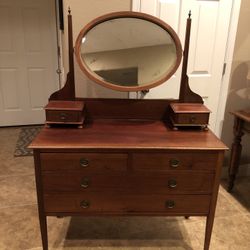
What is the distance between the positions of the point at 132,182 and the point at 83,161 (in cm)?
27

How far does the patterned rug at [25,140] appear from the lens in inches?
116

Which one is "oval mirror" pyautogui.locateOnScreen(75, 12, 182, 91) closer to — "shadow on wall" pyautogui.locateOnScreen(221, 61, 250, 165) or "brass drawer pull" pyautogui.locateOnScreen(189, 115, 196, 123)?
"brass drawer pull" pyautogui.locateOnScreen(189, 115, 196, 123)

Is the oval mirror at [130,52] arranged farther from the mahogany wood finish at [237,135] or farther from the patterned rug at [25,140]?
the patterned rug at [25,140]

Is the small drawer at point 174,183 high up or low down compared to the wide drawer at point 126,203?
up

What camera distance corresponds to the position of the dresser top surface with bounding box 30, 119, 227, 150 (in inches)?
52.7

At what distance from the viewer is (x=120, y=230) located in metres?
1.84

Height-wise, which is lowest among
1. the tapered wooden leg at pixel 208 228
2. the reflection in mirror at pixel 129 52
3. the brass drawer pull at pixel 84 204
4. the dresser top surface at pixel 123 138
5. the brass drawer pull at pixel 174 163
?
the tapered wooden leg at pixel 208 228

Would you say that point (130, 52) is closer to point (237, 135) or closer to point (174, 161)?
point (174, 161)

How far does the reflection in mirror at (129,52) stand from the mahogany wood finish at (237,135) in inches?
32.0

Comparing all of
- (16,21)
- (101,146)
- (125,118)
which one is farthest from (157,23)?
(16,21)

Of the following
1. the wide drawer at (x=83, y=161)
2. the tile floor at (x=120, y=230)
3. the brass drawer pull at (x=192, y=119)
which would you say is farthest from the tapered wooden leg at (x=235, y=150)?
the wide drawer at (x=83, y=161)

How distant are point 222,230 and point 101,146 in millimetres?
1114

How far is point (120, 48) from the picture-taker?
160 cm

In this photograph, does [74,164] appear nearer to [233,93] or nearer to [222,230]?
[222,230]
